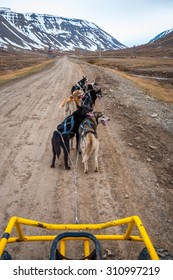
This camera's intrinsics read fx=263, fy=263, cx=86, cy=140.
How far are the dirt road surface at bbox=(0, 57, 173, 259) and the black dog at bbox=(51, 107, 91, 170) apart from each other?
507 millimetres

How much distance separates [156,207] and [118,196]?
81 cm

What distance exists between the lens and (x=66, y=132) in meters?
6.62

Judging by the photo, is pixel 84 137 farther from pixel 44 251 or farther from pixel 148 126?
pixel 148 126

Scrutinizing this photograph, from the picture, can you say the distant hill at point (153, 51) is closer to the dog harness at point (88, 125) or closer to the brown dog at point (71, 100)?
the brown dog at point (71, 100)

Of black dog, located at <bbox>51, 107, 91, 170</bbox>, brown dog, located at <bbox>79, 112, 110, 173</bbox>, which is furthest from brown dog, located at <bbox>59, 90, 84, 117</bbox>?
brown dog, located at <bbox>79, 112, 110, 173</bbox>

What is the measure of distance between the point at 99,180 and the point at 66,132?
1.45 m

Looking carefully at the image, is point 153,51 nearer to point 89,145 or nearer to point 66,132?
point 66,132

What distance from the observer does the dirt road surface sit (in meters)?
4.87

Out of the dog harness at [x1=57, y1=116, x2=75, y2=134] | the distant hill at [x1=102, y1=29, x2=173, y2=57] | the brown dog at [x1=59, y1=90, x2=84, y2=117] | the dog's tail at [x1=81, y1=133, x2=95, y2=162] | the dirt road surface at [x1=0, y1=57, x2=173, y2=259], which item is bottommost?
the dirt road surface at [x1=0, y1=57, x2=173, y2=259]

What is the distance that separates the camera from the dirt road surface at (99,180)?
4871 mm

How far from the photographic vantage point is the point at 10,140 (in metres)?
8.52

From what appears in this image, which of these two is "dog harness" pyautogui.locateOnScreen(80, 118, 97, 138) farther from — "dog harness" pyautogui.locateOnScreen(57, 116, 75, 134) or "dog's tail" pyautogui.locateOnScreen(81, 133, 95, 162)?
"dog harness" pyautogui.locateOnScreen(57, 116, 75, 134)

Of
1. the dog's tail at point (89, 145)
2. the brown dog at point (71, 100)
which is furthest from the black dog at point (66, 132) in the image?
the brown dog at point (71, 100)

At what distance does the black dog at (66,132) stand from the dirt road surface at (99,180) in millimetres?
507
